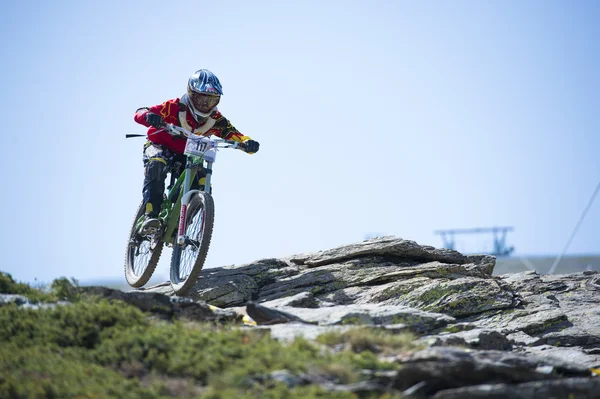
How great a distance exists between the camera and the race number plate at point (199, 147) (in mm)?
13273

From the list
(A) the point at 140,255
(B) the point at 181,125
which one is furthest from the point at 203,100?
(A) the point at 140,255

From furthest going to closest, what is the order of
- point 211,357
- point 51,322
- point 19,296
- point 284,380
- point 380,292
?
point 380,292 → point 19,296 → point 51,322 → point 211,357 → point 284,380

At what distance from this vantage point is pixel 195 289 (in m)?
14.5

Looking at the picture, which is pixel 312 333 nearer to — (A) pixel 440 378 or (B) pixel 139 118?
(A) pixel 440 378

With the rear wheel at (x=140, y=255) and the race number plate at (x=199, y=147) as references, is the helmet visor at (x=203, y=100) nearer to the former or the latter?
the race number plate at (x=199, y=147)

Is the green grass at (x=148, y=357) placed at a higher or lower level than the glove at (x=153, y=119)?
lower

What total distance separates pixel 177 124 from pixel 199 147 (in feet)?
4.66

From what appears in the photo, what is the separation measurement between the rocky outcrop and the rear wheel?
451 mm

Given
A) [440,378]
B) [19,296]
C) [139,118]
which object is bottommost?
[440,378]

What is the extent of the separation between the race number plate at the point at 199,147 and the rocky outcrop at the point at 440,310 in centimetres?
254

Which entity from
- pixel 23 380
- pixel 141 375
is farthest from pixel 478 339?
pixel 23 380

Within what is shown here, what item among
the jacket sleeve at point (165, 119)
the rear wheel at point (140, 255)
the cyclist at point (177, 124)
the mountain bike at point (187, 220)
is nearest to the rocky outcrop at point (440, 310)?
the rear wheel at point (140, 255)

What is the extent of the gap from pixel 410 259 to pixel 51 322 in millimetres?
8536

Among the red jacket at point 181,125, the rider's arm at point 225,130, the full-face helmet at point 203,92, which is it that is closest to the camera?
the full-face helmet at point 203,92
